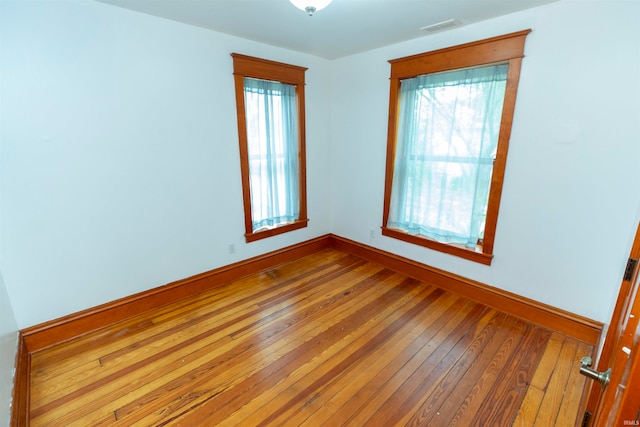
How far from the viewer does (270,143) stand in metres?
3.25

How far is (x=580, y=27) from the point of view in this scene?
1.98 m

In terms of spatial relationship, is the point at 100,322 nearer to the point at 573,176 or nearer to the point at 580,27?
the point at 573,176

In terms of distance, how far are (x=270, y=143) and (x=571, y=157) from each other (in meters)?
2.68

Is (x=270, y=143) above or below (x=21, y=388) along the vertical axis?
above

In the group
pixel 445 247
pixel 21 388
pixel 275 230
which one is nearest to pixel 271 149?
pixel 275 230

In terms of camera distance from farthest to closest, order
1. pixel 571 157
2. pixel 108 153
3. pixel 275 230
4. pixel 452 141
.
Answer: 1. pixel 275 230
2. pixel 452 141
3. pixel 108 153
4. pixel 571 157

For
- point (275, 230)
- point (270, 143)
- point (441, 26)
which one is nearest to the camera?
point (441, 26)

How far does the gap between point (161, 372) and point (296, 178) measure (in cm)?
237

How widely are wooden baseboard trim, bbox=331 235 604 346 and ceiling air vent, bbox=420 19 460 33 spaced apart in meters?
2.26

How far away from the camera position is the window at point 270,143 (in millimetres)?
2979

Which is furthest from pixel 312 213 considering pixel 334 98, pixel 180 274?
pixel 180 274

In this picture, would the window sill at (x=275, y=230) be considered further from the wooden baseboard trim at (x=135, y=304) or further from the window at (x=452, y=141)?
the window at (x=452, y=141)

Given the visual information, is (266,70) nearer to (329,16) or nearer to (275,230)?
(329,16)

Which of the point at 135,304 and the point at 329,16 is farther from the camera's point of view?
the point at 135,304
